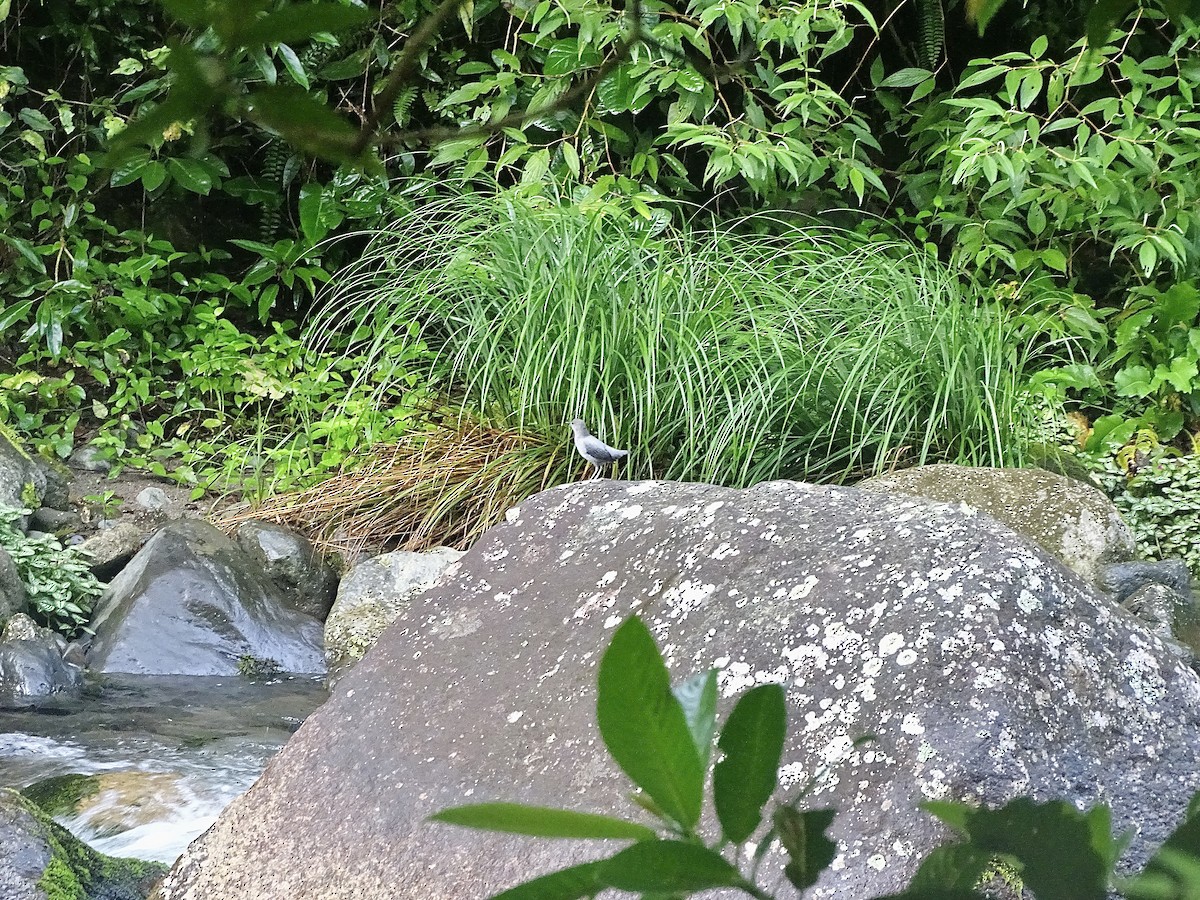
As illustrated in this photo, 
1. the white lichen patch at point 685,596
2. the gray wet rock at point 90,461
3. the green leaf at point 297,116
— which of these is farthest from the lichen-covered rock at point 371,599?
the green leaf at point 297,116

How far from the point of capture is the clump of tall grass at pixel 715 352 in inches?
143

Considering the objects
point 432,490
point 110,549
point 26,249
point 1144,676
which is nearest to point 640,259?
point 432,490

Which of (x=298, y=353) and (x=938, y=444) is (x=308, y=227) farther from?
(x=938, y=444)

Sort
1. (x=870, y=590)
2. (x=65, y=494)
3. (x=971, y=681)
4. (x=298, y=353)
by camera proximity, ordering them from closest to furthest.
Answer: (x=971, y=681) → (x=870, y=590) → (x=65, y=494) → (x=298, y=353)

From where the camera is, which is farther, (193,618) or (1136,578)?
(193,618)

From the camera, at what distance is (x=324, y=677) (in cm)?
361

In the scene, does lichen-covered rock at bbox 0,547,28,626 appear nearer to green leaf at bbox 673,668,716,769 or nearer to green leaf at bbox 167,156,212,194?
green leaf at bbox 167,156,212,194

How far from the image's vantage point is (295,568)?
3971 mm

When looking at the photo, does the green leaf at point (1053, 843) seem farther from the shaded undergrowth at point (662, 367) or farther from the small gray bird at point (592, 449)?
the shaded undergrowth at point (662, 367)

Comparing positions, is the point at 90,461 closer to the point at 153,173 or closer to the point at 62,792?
the point at 153,173

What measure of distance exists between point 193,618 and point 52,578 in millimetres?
508

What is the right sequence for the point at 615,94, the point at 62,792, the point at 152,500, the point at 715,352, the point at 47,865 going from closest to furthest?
the point at 47,865
the point at 62,792
the point at 715,352
the point at 615,94
the point at 152,500

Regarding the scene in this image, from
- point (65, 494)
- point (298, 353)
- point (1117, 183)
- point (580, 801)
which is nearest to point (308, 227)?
point (298, 353)

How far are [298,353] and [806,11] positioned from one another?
8.32 ft
